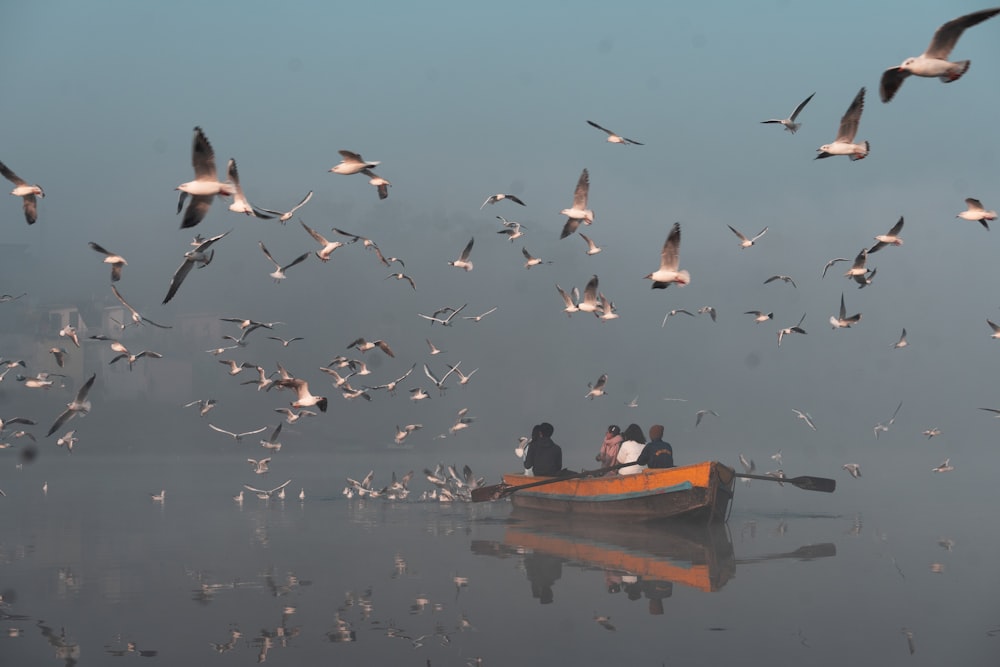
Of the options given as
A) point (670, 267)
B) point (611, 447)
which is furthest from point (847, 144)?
point (611, 447)

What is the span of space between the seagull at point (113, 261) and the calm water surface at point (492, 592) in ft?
21.8

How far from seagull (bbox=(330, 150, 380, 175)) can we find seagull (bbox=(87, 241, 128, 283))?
5.47 m

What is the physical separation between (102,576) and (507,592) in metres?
9.13

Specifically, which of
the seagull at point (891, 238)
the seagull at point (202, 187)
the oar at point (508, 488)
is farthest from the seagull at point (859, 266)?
the seagull at point (202, 187)

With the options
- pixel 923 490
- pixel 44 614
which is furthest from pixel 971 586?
pixel 923 490

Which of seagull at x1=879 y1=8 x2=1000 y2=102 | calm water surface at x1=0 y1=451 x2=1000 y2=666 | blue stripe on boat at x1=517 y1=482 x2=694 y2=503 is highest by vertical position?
seagull at x1=879 y1=8 x2=1000 y2=102

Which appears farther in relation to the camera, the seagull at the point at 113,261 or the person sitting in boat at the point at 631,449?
the person sitting in boat at the point at 631,449

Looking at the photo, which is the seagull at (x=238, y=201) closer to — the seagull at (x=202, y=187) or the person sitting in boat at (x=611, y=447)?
the seagull at (x=202, y=187)

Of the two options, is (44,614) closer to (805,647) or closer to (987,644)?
(805,647)

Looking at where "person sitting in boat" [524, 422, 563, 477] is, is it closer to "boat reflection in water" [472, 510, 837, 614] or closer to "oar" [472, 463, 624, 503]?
"oar" [472, 463, 624, 503]

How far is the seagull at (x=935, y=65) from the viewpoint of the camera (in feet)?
51.0

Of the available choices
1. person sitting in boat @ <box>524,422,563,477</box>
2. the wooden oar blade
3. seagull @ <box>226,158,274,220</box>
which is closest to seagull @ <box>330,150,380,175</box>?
seagull @ <box>226,158,274,220</box>

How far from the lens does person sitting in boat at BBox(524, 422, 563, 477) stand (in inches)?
1299

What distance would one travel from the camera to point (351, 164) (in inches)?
889
